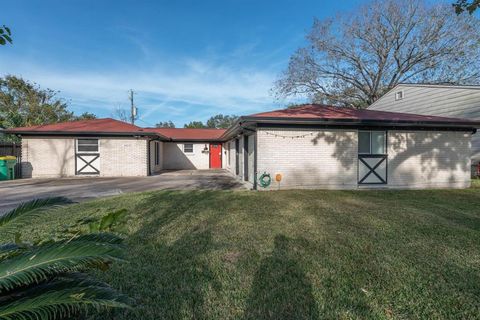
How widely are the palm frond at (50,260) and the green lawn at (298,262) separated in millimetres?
180

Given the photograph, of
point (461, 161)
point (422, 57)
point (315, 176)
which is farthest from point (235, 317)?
point (422, 57)

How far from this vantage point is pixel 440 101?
534 inches

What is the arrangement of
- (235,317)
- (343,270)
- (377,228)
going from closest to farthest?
(235,317) < (343,270) < (377,228)

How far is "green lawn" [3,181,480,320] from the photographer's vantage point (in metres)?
2.48

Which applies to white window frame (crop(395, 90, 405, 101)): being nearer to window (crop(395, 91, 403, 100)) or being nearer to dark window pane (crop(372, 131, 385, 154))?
window (crop(395, 91, 403, 100))

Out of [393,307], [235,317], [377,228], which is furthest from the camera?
[377,228]

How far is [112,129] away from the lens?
14148mm

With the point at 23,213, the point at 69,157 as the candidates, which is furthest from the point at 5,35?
the point at 69,157

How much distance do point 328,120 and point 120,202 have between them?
7129 mm

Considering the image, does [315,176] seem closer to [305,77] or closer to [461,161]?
[461,161]

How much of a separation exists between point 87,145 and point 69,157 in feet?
3.52

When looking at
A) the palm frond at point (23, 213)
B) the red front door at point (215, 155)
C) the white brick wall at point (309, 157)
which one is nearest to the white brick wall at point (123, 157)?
the red front door at point (215, 155)

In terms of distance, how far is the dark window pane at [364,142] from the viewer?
1002 cm

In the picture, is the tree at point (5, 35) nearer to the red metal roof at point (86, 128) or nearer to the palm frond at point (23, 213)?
the palm frond at point (23, 213)
